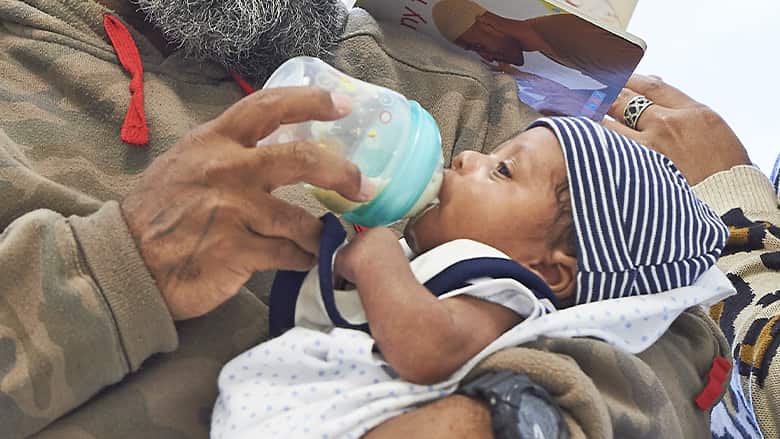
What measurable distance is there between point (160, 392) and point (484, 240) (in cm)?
43

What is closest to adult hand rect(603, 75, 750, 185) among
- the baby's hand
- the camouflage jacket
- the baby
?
the camouflage jacket

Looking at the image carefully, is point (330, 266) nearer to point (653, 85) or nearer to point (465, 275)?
point (465, 275)

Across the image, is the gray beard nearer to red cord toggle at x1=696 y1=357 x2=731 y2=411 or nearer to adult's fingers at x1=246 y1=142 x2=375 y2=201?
adult's fingers at x1=246 y1=142 x2=375 y2=201

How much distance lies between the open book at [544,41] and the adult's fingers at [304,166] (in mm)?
667

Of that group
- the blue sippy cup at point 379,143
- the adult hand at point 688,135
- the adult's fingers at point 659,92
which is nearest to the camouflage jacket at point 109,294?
the blue sippy cup at point 379,143

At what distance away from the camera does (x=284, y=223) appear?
843 mm

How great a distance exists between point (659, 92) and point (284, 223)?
113 centimetres

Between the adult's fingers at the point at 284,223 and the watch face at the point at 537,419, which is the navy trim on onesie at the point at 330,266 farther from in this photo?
the watch face at the point at 537,419

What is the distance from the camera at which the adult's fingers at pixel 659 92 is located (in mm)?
1640

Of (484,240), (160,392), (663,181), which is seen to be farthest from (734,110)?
(160,392)

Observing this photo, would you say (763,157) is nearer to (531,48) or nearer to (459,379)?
(531,48)

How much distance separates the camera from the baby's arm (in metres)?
0.78

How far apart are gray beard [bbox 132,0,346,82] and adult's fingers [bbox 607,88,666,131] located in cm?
64

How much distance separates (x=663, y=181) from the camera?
957 mm
